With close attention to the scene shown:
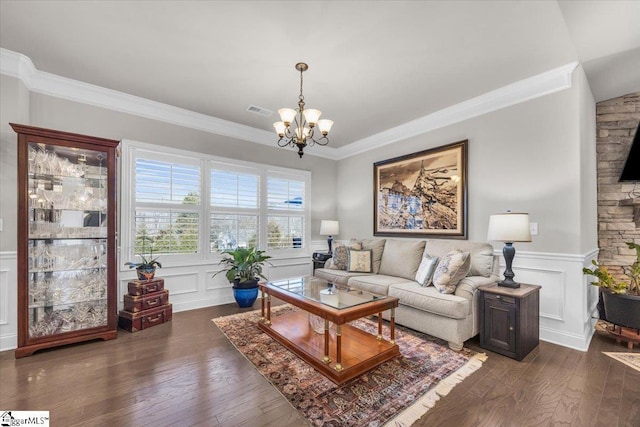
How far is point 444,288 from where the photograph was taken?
9.77 feet

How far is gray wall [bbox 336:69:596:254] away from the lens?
9.53 ft

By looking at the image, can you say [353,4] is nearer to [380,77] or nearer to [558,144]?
[380,77]

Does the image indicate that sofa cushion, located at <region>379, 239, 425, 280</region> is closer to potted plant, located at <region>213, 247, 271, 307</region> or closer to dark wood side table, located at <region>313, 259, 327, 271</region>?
dark wood side table, located at <region>313, 259, 327, 271</region>

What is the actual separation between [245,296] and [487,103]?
417 cm

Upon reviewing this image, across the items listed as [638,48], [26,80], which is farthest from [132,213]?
[638,48]

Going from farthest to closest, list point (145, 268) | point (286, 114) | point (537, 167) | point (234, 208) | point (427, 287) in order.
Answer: point (234, 208)
point (145, 268)
point (427, 287)
point (537, 167)
point (286, 114)

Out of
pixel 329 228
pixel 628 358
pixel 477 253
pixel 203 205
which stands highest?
pixel 203 205

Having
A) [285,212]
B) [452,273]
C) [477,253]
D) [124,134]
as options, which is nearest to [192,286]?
[285,212]

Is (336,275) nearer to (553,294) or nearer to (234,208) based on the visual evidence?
(234,208)

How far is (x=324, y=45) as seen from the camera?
254 centimetres

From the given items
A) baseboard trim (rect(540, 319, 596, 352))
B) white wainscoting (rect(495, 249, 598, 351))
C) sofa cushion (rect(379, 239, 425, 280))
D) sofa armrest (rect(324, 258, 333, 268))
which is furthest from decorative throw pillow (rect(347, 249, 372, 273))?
baseboard trim (rect(540, 319, 596, 352))

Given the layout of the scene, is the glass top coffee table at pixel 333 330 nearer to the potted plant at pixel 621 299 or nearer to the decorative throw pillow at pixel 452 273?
the decorative throw pillow at pixel 452 273

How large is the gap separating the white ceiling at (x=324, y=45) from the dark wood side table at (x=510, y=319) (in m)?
2.29

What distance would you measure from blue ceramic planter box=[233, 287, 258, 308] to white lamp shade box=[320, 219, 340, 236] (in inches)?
66.4
